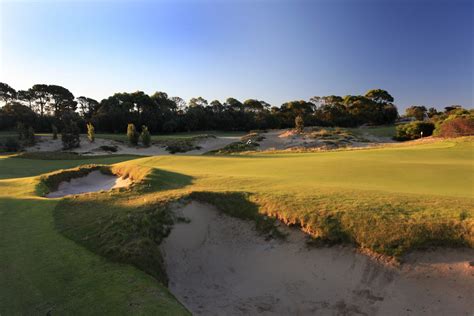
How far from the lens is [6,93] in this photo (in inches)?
3558

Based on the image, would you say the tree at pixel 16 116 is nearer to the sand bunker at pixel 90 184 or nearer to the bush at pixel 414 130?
the sand bunker at pixel 90 184

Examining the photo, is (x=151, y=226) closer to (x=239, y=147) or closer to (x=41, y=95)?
(x=239, y=147)

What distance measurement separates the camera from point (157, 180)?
15.4 m

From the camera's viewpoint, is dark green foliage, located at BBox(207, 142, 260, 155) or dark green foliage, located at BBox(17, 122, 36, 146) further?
dark green foliage, located at BBox(17, 122, 36, 146)

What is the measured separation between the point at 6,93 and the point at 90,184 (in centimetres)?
9296

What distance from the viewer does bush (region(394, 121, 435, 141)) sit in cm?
6053

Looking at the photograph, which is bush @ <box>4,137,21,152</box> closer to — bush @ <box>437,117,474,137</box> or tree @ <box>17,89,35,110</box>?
tree @ <box>17,89,35,110</box>

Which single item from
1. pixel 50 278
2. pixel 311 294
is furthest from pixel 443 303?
pixel 50 278

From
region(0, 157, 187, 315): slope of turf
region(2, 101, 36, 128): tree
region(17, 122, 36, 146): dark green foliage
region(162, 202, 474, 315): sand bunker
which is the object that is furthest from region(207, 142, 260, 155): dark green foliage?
region(2, 101, 36, 128): tree

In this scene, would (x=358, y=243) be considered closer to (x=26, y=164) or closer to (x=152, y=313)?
(x=152, y=313)

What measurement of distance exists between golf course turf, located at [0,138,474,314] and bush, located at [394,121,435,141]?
168 ft

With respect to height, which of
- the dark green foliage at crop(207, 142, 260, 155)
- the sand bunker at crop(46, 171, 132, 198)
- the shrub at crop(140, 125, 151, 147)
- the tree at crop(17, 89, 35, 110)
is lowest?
the sand bunker at crop(46, 171, 132, 198)

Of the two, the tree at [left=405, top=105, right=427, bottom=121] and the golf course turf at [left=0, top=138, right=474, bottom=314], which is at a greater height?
the tree at [left=405, top=105, right=427, bottom=121]

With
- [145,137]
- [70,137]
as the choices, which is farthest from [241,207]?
[70,137]
